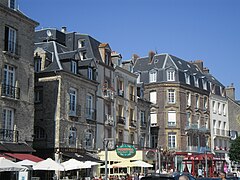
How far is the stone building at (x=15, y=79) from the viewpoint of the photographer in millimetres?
23953

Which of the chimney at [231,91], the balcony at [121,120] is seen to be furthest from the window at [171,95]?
the chimney at [231,91]

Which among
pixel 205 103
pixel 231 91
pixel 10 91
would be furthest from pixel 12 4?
pixel 231 91

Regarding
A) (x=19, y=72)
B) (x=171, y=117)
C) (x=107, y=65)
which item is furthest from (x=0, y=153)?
(x=171, y=117)

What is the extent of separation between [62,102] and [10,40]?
675 cm

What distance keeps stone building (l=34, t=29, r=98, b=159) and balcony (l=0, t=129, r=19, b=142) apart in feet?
16.8

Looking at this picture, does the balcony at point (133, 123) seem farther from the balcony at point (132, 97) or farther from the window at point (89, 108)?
the window at point (89, 108)

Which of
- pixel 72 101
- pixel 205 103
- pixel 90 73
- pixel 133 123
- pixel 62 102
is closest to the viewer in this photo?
pixel 62 102

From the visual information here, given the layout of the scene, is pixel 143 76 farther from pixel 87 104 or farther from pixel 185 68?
pixel 87 104

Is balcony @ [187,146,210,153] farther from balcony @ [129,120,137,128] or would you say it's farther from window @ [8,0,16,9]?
window @ [8,0,16,9]

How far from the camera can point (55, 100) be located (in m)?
29.8

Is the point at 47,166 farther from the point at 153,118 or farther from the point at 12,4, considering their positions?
the point at 153,118

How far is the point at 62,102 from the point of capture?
29.9 m

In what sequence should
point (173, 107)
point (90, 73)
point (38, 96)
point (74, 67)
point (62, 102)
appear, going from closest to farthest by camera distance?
point (62, 102)
point (38, 96)
point (74, 67)
point (90, 73)
point (173, 107)

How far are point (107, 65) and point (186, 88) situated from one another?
16256mm
